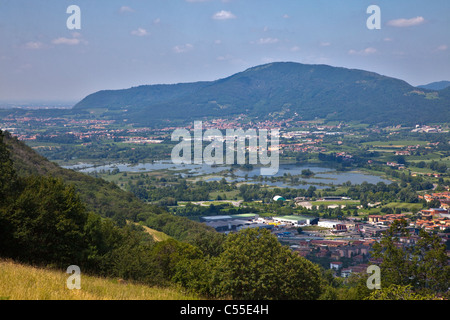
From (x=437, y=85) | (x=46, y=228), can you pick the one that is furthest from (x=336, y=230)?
(x=437, y=85)

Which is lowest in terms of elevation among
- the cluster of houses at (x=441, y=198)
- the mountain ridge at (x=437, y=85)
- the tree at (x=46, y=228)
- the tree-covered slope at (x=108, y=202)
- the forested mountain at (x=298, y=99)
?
the cluster of houses at (x=441, y=198)

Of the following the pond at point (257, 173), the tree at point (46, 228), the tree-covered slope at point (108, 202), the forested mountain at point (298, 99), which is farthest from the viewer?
the forested mountain at point (298, 99)

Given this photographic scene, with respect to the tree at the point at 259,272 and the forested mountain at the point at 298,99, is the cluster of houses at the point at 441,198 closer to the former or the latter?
the tree at the point at 259,272

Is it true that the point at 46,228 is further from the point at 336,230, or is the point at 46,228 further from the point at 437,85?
the point at 437,85

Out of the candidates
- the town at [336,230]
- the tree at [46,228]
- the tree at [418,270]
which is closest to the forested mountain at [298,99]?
the town at [336,230]
